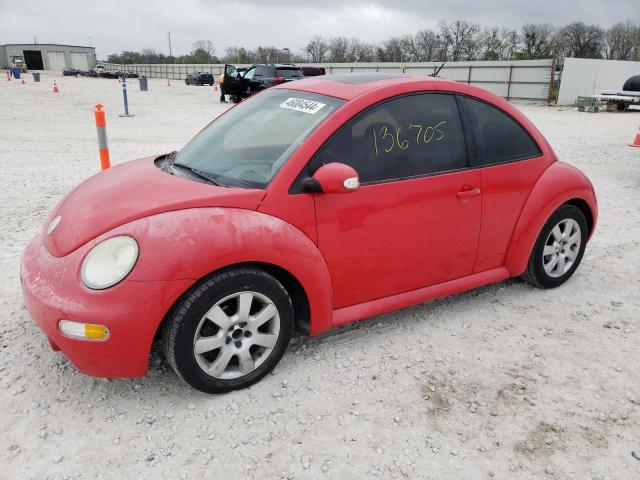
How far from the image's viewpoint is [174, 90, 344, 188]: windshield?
113 inches

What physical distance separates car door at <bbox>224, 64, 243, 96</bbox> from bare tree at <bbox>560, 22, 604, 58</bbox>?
146ft

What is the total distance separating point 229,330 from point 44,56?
349 feet

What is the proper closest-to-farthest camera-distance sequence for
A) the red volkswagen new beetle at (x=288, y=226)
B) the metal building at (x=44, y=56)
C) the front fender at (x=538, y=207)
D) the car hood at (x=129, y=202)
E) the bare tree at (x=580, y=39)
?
the red volkswagen new beetle at (x=288, y=226) < the car hood at (x=129, y=202) < the front fender at (x=538, y=207) < the bare tree at (x=580, y=39) < the metal building at (x=44, y=56)

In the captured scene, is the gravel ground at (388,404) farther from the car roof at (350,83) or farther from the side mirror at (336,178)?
the car roof at (350,83)

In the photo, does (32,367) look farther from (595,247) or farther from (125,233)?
(595,247)

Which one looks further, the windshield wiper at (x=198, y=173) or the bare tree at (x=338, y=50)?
Answer: the bare tree at (x=338, y=50)

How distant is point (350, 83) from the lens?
3176 millimetres

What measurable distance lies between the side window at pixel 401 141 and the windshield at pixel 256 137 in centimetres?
19

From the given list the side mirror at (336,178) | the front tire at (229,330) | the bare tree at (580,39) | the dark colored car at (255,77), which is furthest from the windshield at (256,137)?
the bare tree at (580,39)

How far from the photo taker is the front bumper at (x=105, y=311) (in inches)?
91.8

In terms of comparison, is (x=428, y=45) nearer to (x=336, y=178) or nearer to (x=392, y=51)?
(x=392, y=51)

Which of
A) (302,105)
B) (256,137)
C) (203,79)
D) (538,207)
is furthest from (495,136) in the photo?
(203,79)

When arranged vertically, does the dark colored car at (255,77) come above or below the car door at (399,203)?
above

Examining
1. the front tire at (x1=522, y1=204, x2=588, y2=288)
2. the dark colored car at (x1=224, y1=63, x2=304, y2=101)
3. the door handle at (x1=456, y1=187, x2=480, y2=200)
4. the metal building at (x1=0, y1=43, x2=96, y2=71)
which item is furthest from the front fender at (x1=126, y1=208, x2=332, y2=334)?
the metal building at (x1=0, y1=43, x2=96, y2=71)
